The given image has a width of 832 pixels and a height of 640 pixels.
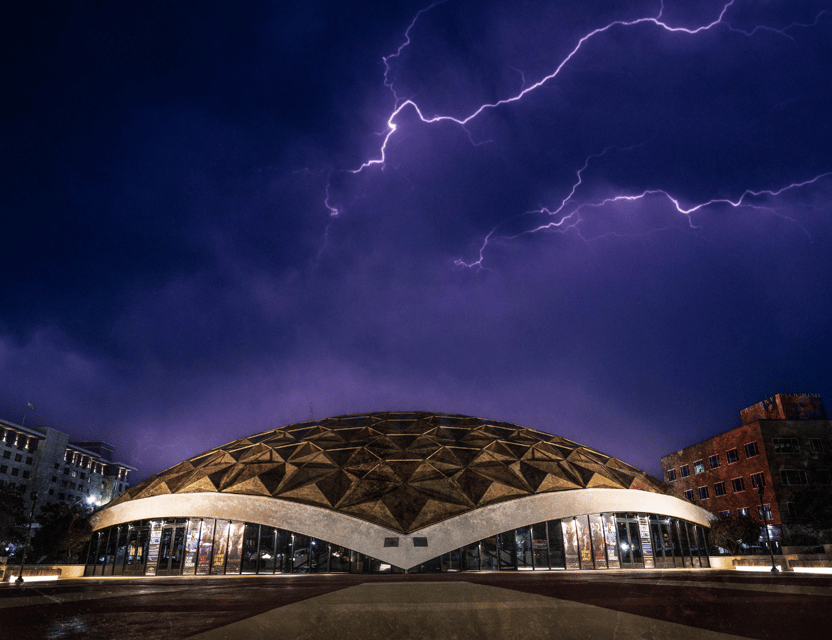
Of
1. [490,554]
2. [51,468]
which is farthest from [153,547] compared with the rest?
[51,468]

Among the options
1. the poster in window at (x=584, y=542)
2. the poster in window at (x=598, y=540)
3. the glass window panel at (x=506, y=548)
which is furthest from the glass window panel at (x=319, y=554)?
the poster in window at (x=598, y=540)

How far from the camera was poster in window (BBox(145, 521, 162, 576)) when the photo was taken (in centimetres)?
3494

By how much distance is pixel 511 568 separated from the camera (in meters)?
32.6

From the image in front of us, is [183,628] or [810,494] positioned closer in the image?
[183,628]

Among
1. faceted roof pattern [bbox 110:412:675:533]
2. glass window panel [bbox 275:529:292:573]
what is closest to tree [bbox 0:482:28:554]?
faceted roof pattern [bbox 110:412:675:533]

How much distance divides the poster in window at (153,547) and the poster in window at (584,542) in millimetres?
29081

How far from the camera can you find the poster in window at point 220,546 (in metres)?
33.6

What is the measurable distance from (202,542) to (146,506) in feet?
18.8

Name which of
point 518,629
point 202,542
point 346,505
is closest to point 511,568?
point 346,505

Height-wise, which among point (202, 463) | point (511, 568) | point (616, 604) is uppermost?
point (202, 463)

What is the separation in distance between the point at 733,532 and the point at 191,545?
39.3 meters

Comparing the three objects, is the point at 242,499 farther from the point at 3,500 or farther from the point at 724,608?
the point at 3,500

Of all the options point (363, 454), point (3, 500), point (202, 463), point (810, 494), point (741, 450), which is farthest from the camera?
point (741, 450)

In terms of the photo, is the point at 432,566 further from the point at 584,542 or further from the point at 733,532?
the point at 733,532
